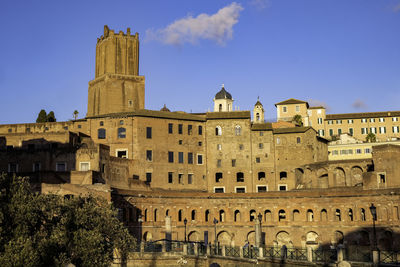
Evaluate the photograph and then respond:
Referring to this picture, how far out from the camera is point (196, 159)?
79312 mm

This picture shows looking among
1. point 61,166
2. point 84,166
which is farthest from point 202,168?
point 61,166

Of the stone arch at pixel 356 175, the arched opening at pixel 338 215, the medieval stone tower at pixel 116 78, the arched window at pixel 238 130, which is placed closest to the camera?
the arched opening at pixel 338 215

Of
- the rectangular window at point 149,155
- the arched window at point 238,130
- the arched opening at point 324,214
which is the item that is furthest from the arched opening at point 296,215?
the rectangular window at point 149,155

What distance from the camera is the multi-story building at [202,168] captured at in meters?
68.6

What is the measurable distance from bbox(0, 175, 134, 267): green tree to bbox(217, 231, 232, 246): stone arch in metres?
34.9

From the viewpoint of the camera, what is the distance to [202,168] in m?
79.6

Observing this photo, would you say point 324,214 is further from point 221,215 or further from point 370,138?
point 370,138

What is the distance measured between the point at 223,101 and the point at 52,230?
65.5 meters

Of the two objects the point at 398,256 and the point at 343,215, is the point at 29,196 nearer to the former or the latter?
the point at 398,256

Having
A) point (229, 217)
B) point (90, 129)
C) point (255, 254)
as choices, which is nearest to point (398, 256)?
point (255, 254)

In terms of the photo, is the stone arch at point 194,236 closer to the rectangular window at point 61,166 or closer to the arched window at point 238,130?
the arched window at point 238,130

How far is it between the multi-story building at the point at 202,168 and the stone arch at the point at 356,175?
5.7 inches

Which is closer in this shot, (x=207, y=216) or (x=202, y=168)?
(x=207, y=216)

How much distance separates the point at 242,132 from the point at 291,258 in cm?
4188
